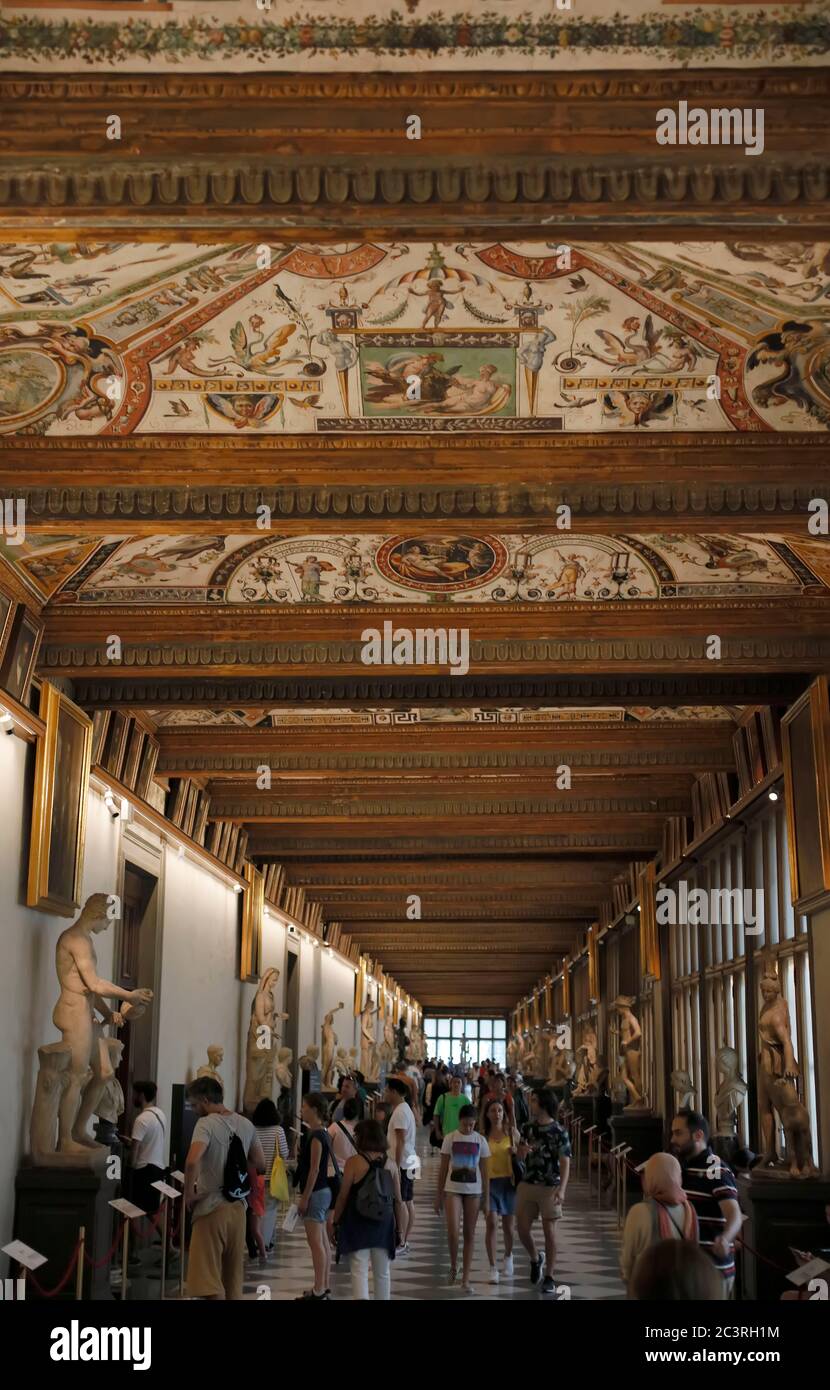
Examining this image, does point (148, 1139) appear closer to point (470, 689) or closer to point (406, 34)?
point (470, 689)

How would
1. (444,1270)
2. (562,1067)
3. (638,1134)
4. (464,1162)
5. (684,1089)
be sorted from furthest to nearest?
(562,1067)
(638,1134)
(684,1089)
(444,1270)
(464,1162)

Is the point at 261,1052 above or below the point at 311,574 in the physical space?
below

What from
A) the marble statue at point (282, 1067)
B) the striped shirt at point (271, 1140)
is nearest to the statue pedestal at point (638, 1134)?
the marble statue at point (282, 1067)

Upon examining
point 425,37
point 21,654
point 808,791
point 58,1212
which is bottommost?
point 58,1212

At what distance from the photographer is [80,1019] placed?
36.8 ft

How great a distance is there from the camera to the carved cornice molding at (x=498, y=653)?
11734 millimetres

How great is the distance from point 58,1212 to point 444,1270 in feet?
12.5

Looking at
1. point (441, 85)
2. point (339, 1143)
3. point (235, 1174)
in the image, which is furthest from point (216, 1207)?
point (441, 85)

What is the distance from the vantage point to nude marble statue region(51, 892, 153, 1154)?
36.5 feet

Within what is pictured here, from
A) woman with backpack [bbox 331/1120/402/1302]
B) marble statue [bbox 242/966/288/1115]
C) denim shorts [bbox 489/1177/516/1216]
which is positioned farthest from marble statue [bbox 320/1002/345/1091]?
woman with backpack [bbox 331/1120/402/1302]

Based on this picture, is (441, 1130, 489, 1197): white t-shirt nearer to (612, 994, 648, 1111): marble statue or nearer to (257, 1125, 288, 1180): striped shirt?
A: (257, 1125, 288, 1180): striped shirt

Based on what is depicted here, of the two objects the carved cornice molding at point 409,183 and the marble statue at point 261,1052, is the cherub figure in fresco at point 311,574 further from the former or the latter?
the marble statue at point 261,1052

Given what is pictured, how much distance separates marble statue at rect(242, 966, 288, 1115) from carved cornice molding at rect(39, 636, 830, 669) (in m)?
8.11
